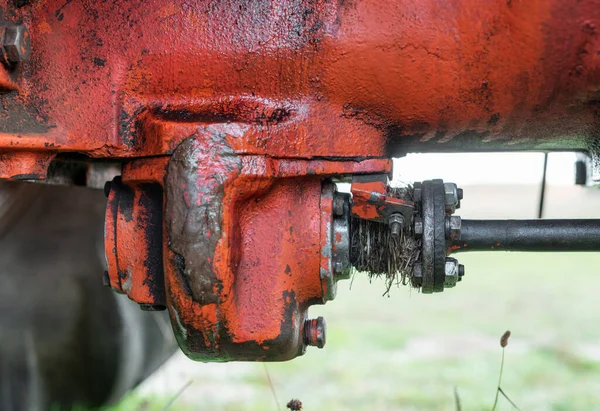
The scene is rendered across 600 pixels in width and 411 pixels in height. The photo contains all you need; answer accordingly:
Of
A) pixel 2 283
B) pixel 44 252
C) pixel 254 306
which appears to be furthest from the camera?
pixel 44 252

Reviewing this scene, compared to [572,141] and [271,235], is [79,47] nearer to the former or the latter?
[271,235]

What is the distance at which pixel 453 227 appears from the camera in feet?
3.66

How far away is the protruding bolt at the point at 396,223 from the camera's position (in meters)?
1.08

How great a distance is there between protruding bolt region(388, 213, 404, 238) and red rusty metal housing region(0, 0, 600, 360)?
0.04m

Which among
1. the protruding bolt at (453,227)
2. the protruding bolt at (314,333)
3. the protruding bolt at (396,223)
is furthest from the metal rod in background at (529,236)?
the protruding bolt at (314,333)

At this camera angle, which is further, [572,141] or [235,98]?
[572,141]

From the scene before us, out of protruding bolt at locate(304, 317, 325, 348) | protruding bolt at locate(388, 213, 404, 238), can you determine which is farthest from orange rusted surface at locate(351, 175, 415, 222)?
protruding bolt at locate(304, 317, 325, 348)

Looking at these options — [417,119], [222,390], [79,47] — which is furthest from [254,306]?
[222,390]

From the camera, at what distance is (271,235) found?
1.09m

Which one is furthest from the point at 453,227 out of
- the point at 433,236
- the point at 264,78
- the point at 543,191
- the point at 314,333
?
the point at 543,191

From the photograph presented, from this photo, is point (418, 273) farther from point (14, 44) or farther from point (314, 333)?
point (14, 44)

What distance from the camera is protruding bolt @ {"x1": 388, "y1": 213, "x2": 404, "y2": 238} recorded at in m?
1.08

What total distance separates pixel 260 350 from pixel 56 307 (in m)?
1.03

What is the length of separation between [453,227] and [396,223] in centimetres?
13
